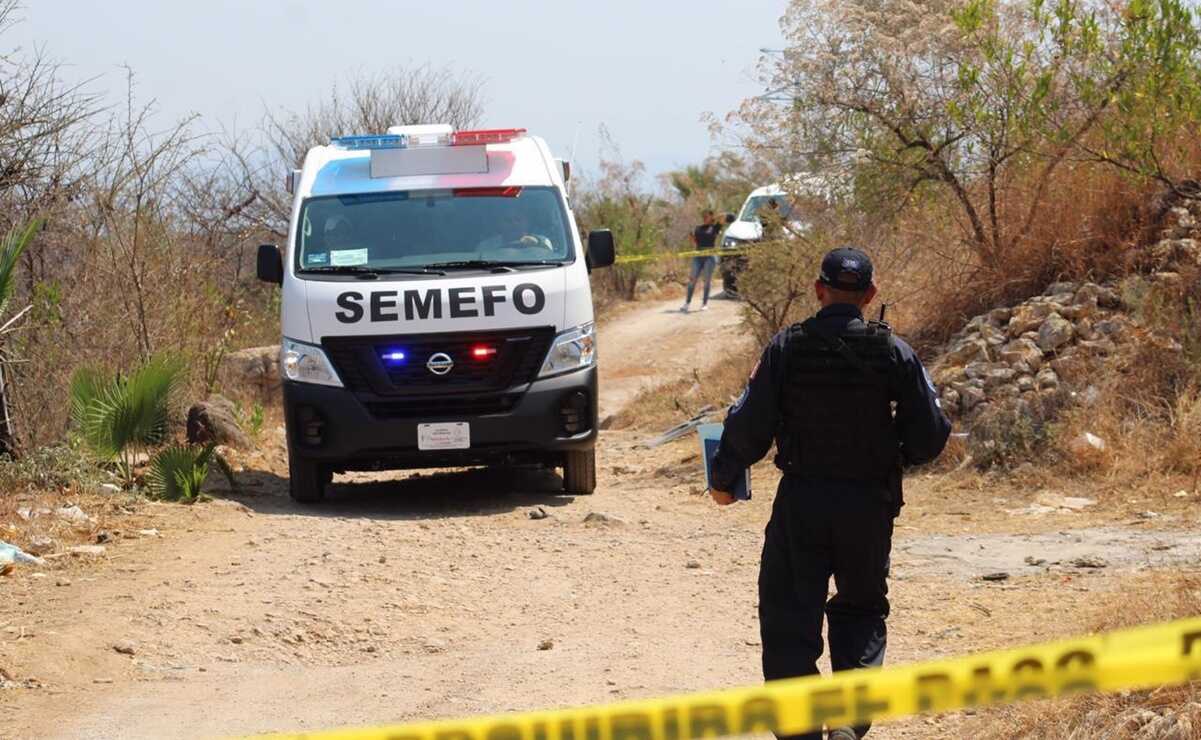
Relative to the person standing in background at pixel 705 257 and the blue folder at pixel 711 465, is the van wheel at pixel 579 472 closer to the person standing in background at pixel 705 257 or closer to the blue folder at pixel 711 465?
the blue folder at pixel 711 465

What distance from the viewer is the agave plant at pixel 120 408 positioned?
10297 mm

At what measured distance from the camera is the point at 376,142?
428 inches

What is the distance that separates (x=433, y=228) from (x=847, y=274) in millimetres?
5884

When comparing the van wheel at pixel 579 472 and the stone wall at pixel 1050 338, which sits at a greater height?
the stone wall at pixel 1050 338

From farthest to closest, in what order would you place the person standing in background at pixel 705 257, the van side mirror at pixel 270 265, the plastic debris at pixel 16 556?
the person standing in background at pixel 705 257 < the van side mirror at pixel 270 265 < the plastic debris at pixel 16 556

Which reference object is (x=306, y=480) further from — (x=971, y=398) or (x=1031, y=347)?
(x=1031, y=347)

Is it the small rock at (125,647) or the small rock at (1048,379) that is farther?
the small rock at (1048,379)

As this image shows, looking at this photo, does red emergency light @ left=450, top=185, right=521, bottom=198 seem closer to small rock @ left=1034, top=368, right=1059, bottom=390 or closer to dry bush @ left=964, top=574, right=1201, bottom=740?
small rock @ left=1034, top=368, right=1059, bottom=390

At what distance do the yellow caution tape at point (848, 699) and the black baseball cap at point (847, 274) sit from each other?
231 centimetres

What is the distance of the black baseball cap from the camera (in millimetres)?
4871

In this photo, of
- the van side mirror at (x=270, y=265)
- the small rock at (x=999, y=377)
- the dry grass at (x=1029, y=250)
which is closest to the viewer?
the van side mirror at (x=270, y=265)

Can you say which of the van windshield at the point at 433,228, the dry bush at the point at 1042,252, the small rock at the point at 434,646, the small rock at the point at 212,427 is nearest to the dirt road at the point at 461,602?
the small rock at the point at 434,646

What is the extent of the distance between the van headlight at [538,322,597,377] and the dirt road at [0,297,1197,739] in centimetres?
93

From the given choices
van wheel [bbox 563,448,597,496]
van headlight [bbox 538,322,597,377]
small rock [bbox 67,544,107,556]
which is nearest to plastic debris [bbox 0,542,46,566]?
small rock [bbox 67,544,107,556]
